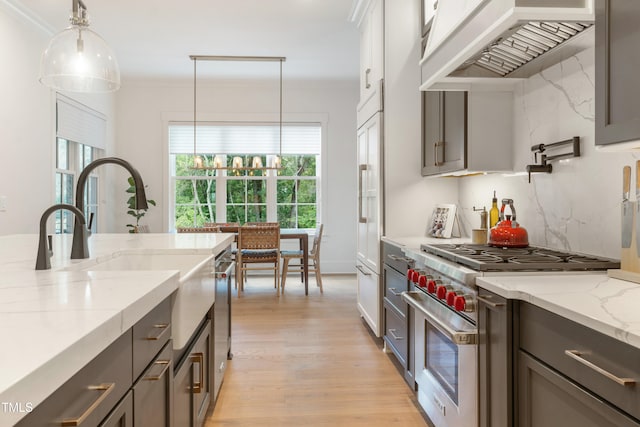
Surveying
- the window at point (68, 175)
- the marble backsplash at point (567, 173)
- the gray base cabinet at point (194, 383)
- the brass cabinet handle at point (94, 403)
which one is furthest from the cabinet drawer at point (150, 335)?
the window at point (68, 175)

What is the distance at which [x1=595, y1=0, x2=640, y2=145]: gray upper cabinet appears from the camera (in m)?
1.28

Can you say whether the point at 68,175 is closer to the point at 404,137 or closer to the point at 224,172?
the point at 224,172

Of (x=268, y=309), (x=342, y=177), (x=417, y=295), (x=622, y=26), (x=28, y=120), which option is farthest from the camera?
(x=342, y=177)

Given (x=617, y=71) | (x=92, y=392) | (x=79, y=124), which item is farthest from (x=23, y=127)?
(x=617, y=71)

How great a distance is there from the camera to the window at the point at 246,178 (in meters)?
6.86

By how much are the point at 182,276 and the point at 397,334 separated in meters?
1.79

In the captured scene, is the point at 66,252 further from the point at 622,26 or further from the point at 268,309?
the point at 268,309

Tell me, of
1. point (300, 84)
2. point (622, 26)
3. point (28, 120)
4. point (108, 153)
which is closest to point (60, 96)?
point (28, 120)

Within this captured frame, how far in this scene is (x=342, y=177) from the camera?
22.8 feet

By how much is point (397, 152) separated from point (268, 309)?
2.27 m

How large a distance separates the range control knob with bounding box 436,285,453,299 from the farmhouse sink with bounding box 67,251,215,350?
3.25 feet

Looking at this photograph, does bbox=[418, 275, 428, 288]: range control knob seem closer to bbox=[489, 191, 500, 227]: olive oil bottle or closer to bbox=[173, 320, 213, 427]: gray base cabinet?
bbox=[489, 191, 500, 227]: olive oil bottle

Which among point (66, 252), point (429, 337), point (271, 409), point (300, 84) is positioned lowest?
point (271, 409)

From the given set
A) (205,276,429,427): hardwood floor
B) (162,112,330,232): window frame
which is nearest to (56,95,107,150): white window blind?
(162,112,330,232): window frame
